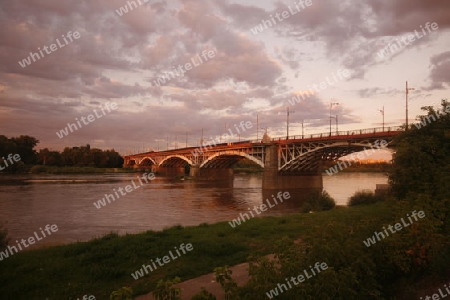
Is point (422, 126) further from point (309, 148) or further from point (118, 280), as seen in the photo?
point (309, 148)

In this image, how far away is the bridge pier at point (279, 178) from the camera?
55375 millimetres

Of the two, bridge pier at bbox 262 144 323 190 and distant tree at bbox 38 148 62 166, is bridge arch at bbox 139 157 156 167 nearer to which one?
distant tree at bbox 38 148 62 166

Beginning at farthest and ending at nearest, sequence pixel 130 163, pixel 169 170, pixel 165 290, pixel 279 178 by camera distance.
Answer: pixel 130 163, pixel 169 170, pixel 279 178, pixel 165 290

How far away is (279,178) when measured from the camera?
55562 mm

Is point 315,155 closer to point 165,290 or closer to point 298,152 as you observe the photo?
point 298,152

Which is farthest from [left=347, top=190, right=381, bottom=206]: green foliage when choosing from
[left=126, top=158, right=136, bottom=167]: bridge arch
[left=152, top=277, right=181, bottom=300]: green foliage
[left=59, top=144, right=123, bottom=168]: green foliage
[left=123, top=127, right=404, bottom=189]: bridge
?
[left=126, top=158, right=136, bottom=167]: bridge arch

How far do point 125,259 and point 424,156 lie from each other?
1304 centimetres

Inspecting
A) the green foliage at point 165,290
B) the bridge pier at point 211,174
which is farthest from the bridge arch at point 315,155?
the green foliage at point 165,290

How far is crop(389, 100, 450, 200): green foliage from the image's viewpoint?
41.6 ft

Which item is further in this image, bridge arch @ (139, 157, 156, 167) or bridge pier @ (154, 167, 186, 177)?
bridge arch @ (139, 157, 156, 167)

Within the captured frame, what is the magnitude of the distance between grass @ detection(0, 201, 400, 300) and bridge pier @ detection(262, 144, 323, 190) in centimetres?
4134

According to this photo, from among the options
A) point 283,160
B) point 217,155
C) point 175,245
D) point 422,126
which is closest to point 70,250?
point 175,245

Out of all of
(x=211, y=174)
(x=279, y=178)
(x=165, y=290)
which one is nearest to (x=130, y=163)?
(x=211, y=174)

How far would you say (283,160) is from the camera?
57.2 metres
